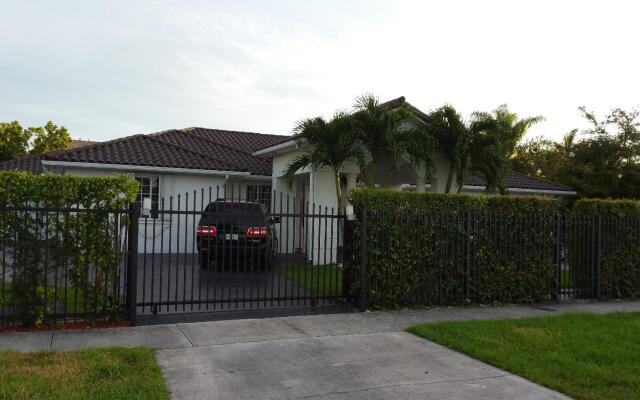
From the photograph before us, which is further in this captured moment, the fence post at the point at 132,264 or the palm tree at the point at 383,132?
the palm tree at the point at 383,132

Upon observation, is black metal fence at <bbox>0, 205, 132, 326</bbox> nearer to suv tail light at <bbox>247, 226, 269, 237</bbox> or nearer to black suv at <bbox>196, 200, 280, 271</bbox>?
black suv at <bbox>196, 200, 280, 271</bbox>

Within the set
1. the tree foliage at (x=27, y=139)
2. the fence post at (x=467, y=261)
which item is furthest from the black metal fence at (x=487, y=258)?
the tree foliage at (x=27, y=139)

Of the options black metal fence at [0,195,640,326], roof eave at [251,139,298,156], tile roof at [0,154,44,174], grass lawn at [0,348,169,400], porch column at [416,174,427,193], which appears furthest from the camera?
tile roof at [0,154,44,174]

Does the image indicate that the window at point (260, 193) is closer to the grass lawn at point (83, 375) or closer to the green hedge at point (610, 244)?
the green hedge at point (610, 244)

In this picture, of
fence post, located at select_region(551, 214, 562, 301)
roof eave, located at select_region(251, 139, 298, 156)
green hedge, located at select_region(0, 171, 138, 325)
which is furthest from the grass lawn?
roof eave, located at select_region(251, 139, 298, 156)

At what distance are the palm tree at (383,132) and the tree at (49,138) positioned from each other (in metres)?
26.3

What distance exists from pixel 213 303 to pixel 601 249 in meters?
8.04

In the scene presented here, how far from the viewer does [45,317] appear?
7145 millimetres

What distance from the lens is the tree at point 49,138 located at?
32375 millimetres

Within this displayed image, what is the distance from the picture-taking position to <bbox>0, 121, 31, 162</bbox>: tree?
30.7 metres

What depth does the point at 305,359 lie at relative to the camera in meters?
6.09

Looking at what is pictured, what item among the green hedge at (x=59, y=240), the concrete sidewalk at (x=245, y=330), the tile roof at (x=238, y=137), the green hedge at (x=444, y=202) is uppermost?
the tile roof at (x=238, y=137)

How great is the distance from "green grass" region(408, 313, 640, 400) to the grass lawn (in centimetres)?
376

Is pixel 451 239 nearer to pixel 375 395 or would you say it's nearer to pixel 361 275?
pixel 361 275
